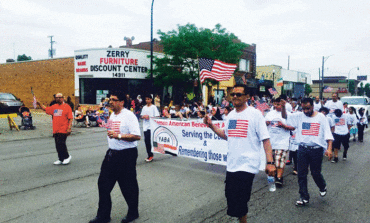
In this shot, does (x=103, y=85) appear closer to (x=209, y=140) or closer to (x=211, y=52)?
(x=211, y=52)

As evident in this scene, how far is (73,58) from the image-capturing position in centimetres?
2838

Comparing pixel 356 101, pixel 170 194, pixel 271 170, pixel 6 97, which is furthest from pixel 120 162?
pixel 356 101

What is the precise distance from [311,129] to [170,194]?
8.94 feet

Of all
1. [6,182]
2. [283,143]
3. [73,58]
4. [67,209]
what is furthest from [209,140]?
[73,58]

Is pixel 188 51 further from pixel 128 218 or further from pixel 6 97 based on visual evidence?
pixel 128 218

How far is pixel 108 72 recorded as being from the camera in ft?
87.2

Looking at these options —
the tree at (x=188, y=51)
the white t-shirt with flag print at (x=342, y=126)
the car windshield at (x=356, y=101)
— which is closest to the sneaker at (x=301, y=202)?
the white t-shirt with flag print at (x=342, y=126)

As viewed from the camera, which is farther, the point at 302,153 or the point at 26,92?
the point at 26,92

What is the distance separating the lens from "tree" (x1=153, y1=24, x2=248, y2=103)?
25.0 meters

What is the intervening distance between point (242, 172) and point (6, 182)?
5271mm

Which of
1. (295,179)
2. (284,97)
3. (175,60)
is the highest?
(175,60)

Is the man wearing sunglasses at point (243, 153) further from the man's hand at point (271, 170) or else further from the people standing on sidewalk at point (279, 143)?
the people standing on sidewalk at point (279, 143)

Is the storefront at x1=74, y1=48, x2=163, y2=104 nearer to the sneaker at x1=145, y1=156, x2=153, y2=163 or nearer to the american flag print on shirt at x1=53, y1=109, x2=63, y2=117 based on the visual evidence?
the sneaker at x1=145, y1=156, x2=153, y2=163

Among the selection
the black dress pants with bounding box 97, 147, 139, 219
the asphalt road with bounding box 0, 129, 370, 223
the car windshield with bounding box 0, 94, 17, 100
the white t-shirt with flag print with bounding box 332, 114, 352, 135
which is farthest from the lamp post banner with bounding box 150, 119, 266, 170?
the car windshield with bounding box 0, 94, 17, 100
